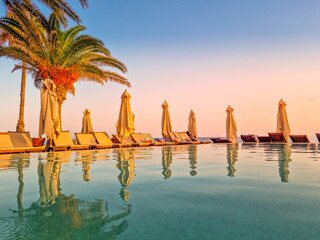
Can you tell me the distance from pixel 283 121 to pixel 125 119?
11167 millimetres

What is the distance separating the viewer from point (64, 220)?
5.87 ft

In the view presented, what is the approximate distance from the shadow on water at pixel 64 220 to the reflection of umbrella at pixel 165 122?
48.4 ft

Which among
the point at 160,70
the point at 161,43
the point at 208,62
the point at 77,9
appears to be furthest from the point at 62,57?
the point at 208,62

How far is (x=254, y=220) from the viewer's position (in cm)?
177

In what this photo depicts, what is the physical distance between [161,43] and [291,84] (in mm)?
13310

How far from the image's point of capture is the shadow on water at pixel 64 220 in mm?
1539

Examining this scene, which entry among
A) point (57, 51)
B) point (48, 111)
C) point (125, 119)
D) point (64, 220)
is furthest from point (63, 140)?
point (64, 220)

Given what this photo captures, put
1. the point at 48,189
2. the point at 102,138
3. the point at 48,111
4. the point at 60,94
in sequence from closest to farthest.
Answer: the point at 48,189 < the point at 48,111 < the point at 102,138 < the point at 60,94

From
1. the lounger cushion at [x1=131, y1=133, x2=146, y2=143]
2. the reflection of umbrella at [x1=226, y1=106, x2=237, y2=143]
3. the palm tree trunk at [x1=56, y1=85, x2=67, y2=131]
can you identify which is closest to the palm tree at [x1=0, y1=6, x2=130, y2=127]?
the palm tree trunk at [x1=56, y1=85, x2=67, y2=131]

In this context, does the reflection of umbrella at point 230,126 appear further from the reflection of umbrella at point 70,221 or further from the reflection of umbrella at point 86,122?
the reflection of umbrella at point 70,221

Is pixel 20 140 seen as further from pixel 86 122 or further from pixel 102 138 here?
pixel 86 122

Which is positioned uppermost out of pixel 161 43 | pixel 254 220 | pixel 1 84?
pixel 161 43

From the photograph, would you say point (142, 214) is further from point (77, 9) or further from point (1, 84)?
point (1, 84)

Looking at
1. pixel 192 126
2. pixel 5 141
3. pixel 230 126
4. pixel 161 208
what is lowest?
pixel 161 208
